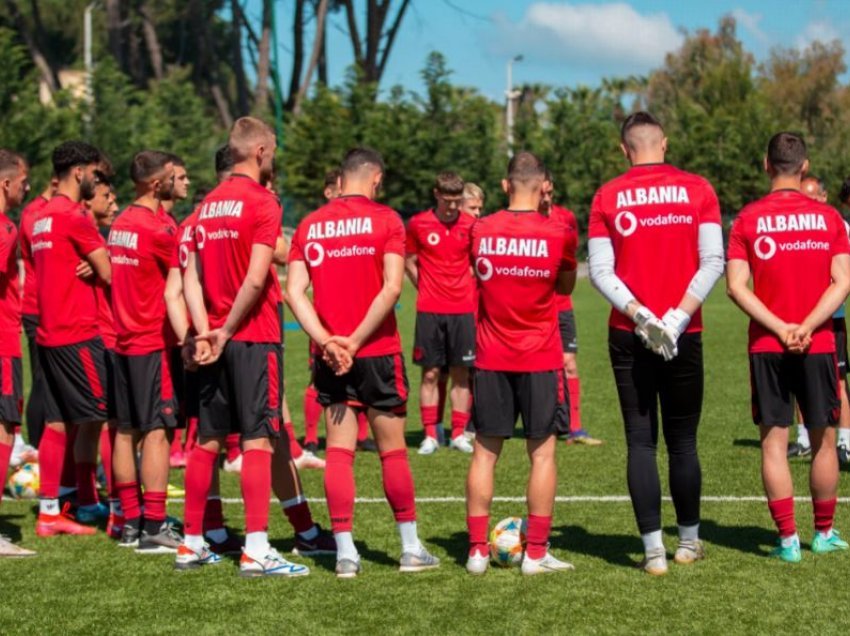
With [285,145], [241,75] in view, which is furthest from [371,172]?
[241,75]

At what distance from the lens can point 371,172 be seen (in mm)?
6574

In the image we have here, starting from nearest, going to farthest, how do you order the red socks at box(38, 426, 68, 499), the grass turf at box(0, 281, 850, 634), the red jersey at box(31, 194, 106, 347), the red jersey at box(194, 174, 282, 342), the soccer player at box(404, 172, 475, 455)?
the grass turf at box(0, 281, 850, 634)
the red jersey at box(194, 174, 282, 342)
the red jersey at box(31, 194, 106, 347)
the red socks at box(38, 426, 68, 499)
the soccer player at box(404, 172, 475, 455)

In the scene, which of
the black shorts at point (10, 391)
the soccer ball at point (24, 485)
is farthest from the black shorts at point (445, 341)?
the black shorts at point (10, 391)

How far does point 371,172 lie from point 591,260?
126 centimetres

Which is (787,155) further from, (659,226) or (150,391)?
(150,391)

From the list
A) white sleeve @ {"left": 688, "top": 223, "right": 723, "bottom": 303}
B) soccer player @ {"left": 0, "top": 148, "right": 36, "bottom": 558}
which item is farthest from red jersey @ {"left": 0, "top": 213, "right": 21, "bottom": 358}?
white sleeve @ {"left": 688, "top": 223, "right": 723, "bottom": 303}

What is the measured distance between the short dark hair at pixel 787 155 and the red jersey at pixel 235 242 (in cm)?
268

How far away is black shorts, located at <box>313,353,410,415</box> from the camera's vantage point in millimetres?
6461

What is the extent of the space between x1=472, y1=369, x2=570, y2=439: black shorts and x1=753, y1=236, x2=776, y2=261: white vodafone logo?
1233mm

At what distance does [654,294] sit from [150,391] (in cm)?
296

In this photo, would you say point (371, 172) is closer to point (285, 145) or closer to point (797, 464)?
point (797, 464)

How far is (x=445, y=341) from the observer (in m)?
10.9

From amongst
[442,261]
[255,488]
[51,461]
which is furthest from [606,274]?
[442,261]

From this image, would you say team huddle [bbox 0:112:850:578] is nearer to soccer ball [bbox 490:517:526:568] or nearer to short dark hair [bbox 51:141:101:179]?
soccer ball [bbox 490:517:526:568]
